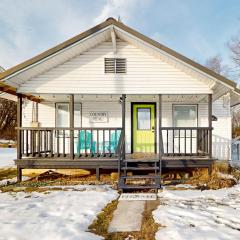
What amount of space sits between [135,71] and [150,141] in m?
3.44

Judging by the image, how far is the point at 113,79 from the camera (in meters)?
10.1

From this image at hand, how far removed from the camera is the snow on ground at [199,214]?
185 inches

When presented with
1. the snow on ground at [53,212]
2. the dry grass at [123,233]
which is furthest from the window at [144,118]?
the dry grass at [123,233]

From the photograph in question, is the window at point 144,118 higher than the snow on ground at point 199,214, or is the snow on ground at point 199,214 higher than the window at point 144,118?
the window at point 144,118

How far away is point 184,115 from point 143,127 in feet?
6.06

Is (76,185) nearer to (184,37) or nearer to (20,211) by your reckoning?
(20,211)

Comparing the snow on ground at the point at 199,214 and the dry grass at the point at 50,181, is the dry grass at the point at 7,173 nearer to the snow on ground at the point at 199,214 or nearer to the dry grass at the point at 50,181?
the dry grass at the point at 50,181

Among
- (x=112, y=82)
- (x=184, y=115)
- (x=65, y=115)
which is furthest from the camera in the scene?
(x=65, y=115)

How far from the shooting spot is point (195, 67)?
9422 mm

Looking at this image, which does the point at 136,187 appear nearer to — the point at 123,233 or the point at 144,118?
the point at 123,233

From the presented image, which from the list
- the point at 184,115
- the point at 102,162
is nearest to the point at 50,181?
the point at 102,162

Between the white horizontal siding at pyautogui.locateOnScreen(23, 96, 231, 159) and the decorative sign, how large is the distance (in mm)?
128

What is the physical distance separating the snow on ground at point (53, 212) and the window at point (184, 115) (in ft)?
17.4

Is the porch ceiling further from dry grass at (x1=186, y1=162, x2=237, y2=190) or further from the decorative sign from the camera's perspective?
dry grass at (x1=186, y1=162, x2=237, y2=190)
